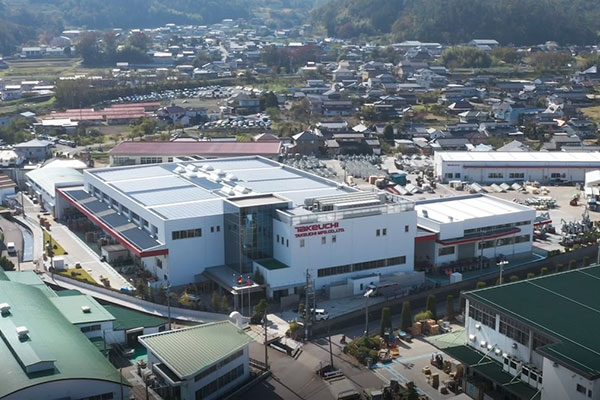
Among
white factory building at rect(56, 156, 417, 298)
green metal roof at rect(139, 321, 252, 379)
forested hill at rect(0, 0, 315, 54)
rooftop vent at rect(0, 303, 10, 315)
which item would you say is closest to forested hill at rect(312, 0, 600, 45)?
forested hill at rect(0, 0, 315, 54)

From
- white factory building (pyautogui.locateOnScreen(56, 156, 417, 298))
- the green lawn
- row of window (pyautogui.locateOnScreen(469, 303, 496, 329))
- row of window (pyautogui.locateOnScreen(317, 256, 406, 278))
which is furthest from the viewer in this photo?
the green lawn

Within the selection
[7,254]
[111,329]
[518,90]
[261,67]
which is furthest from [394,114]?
[111,329]

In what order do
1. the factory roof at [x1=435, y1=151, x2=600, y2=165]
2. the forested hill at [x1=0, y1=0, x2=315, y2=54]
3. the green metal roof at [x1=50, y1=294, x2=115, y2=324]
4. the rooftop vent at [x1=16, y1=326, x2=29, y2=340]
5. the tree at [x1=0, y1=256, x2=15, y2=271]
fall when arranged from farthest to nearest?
the forested hill at [x1=0, y1=0, x2=315, y2=54] → the factory roof at [x1=435, y1=151, x2=600, y2=165] → the tree at [x1=0, y1=256, x2=15, y2=271] → the green metal roof at [x1=50, y1=294, x2=115, y2=324] → the rooftop vent at [x1=16, y1=326, x2=29, y2=340]

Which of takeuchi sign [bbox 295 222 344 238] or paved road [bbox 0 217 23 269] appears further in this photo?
paved road [bbox 0 217 23 269]

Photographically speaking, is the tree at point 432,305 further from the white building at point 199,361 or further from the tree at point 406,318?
the white building at point 199,361

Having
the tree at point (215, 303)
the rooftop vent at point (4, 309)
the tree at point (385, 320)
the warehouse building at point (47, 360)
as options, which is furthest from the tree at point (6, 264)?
the tree at point (385, 320)

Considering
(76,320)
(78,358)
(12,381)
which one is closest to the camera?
(12,381)

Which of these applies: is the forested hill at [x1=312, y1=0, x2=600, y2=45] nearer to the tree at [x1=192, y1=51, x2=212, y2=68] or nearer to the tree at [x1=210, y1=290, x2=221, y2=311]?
the tree at [x1=192, y1=51, x2=212, y2=68]

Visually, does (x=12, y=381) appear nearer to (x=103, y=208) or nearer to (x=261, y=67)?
(x=103, y=208)
